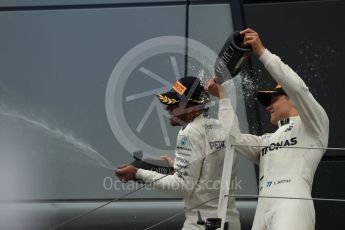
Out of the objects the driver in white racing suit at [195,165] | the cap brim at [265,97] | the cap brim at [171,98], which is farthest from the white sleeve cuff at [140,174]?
the cap brim at [265,97]

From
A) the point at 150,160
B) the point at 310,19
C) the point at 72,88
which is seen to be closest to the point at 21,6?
the point at 72,88

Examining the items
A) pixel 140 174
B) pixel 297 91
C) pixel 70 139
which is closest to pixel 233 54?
pixel 297 91

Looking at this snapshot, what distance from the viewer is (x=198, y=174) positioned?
1.90m

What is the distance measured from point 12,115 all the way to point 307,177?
1.58m

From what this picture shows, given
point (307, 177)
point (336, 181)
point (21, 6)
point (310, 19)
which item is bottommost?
point (307, 177)

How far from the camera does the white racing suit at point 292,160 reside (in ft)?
5.07

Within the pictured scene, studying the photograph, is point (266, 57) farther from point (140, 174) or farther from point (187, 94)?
point (140, 174)

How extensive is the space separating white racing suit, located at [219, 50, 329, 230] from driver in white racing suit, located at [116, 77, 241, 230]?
0.70 feet

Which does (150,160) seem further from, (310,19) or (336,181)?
(310,19)

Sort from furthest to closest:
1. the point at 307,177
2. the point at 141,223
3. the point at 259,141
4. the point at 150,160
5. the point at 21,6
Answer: the point at 21,6 → the point at 141,223 → the point at 150,160 → the point at 259,141 → the point at 307,177

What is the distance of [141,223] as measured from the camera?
98.0 inches

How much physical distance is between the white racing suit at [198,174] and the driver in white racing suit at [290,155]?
0.62 ft

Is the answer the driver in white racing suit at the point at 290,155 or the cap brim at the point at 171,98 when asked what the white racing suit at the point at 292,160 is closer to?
the driver in white racing suit at the point at 290,155

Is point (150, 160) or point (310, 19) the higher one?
point (310, 19)
